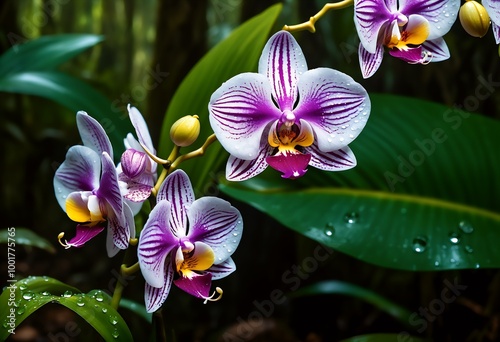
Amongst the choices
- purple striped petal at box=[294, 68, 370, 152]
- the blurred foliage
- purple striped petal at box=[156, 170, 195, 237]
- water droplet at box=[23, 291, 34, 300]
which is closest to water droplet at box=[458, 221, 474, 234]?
the blurred foliage

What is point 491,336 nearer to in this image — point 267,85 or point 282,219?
point 282,219

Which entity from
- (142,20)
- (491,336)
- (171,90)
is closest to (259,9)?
(171,90)

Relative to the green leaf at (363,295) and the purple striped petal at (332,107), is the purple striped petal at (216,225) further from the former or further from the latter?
Answer: the green leaf at (363,295)

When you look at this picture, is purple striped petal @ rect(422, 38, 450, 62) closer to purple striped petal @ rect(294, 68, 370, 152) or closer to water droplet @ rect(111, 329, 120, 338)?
purple striped petal @ rect(294, 68, 370, 152)

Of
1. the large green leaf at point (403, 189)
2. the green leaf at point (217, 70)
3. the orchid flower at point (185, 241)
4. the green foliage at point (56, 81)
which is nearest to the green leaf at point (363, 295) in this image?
the large green leaf at point (403, 189)

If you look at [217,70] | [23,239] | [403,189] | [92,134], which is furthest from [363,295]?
[92,134]

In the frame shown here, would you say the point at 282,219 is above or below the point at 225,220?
below
